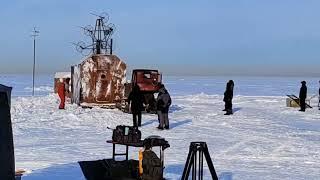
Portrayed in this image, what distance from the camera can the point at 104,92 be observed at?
24938mm

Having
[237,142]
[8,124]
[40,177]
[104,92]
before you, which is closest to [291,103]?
[104,92]

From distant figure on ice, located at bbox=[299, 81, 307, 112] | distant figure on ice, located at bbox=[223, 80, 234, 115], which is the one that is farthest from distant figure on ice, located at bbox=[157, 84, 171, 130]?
distant figure on ice, located at bbox=[299, 81, 307, 112]

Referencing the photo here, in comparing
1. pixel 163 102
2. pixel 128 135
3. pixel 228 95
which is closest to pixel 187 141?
pixel 163 102

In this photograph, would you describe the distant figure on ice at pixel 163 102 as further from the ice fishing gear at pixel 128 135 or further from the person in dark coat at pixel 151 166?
the person in dark coat at pixel 151 166

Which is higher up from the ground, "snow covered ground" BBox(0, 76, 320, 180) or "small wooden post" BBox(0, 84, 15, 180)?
"small wooden post" BBox(0, 84, 15, 180)

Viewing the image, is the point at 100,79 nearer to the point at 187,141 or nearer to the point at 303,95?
the point at 303,95

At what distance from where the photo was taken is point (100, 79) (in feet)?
81.9

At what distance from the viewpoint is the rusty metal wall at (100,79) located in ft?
81.4

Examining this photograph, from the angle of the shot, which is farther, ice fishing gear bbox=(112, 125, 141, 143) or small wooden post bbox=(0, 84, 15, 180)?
ice fishing gear bbox=(112, 125, 141, 143)

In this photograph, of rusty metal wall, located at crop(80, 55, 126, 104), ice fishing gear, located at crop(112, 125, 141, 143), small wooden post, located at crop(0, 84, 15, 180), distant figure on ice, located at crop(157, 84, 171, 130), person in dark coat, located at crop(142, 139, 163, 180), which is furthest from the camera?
rusty metal wall, located at crop(80, 55, 126, 104)

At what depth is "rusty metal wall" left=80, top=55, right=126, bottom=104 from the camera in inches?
977

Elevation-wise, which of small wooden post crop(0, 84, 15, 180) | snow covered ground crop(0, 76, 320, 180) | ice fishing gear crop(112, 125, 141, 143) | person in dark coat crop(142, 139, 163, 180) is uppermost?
small wooden post crop(0, 84, 15, 180)

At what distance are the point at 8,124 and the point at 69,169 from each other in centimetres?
413

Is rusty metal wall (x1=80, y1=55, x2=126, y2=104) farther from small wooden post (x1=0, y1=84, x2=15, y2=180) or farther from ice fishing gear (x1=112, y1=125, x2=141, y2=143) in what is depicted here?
small wooden post (x1=0, y1=84, x2=15, y2=180)
